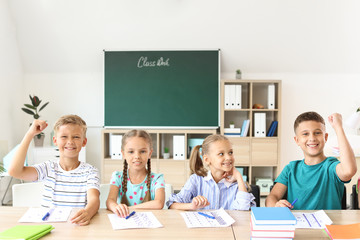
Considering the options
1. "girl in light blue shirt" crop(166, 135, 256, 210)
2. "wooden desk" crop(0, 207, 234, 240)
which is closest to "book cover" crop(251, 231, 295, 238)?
"wooden desk" crop(0, 207, 234, 240)

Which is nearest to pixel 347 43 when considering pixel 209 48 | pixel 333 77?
pixel 333 77

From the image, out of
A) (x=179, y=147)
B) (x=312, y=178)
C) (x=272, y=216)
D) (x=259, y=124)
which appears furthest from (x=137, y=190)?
(x=259, y=124)

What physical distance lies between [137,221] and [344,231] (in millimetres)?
843

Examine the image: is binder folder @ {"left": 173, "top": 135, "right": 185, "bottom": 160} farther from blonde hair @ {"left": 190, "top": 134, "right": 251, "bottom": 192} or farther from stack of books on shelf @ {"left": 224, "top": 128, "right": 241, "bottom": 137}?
blonde hair @ {"left": 190, "top": 134, "right": 251, "bottom": 192}

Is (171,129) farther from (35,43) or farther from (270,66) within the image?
(35,43)

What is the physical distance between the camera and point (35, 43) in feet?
15.1

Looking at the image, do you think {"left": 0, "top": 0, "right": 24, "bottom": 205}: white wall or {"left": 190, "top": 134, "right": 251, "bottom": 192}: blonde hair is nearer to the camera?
{"left": 190, "top": 134, "right": 251, "bottom": 192}: blonde hair

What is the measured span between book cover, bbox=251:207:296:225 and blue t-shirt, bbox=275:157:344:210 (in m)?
0.65

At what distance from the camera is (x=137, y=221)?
57.7 inches

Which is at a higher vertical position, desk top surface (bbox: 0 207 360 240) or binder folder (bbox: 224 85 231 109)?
binder folder (bbox: 224 85 231 109)

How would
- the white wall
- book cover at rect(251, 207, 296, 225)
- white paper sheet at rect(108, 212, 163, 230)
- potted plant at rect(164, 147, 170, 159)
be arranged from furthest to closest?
potted plant at rect(164, 147, 170, 159) → the white wall → white paper sheet at rect(108, 212, 163, 230) → book cover at rect(251, 207, 296, 225)

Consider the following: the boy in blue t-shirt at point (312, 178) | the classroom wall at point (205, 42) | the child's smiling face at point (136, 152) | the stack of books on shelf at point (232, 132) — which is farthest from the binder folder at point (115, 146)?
the boy in blue t-shirt at point (312, 178)

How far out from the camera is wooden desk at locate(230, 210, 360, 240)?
1.31 metres

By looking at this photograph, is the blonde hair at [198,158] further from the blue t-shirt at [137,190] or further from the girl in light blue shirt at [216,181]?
the blue t-shirt at [137,190]
